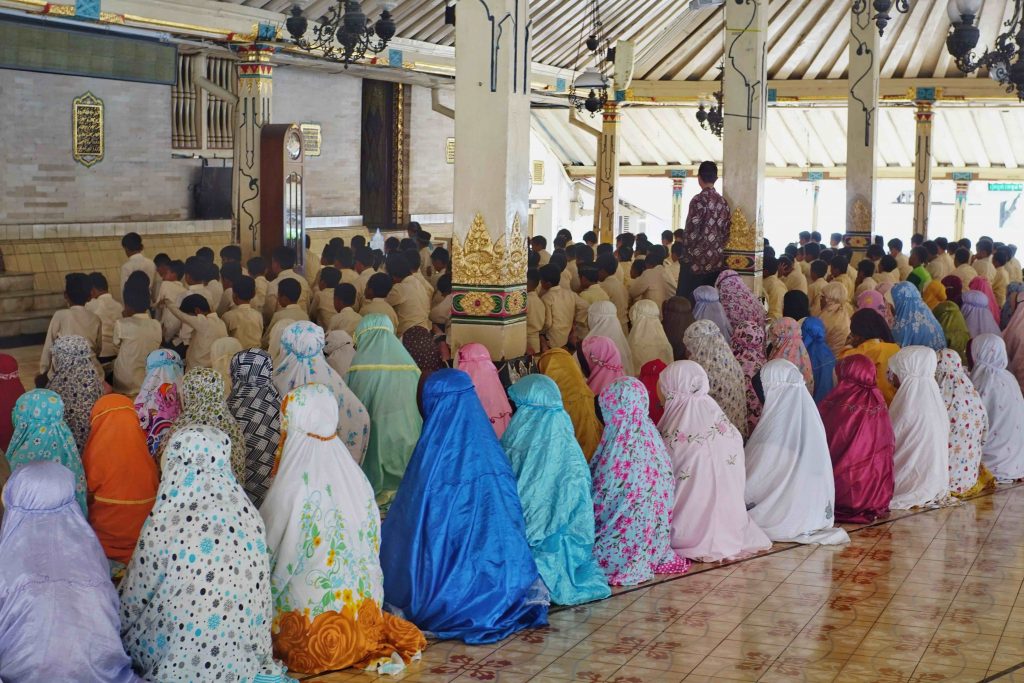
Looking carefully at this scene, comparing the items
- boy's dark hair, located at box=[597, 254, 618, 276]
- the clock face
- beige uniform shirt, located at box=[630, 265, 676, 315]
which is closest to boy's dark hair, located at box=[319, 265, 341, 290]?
boy's dark hair, located at box=[597, 254, 618, 276]

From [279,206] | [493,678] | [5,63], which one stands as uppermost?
[5,63]

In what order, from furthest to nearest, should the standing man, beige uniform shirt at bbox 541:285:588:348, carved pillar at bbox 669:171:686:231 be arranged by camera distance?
carved pillar at bbox 669:171:686:231
the standing man
beige uniform shirt at bbox 541:285:588:348

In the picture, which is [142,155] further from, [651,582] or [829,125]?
[829,125]

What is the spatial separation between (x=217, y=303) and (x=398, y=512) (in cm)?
484

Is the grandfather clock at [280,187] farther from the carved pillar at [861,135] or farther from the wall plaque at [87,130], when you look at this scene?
the carved pillar at [861,135]

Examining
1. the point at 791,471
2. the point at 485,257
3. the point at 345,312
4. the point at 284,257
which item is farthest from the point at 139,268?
the point at 791,471

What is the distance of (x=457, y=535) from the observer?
499 cm

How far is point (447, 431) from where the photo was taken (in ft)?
16.6

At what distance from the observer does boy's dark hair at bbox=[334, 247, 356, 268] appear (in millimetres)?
11389

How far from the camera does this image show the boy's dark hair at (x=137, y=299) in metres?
8.45

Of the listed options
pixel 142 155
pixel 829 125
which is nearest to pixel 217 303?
pixel 142 155

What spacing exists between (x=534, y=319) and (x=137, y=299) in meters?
2.83

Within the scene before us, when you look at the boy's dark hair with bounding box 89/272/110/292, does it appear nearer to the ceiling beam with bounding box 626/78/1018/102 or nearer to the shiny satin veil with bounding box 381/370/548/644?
the shiny satin veil with bounding box 381/370/548/644

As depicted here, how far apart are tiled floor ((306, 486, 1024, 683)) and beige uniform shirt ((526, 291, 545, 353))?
3412 mm
